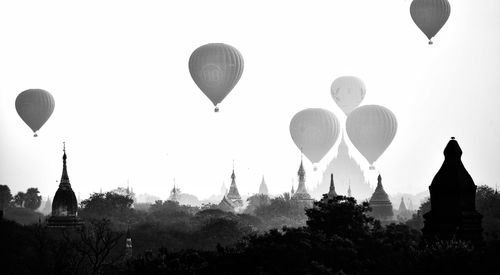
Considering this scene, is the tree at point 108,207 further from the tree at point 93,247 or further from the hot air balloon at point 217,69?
the tree at point 93,247

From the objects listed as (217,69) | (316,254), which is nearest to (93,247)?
(316,254)

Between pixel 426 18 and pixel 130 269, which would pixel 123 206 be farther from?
pixel 130 269

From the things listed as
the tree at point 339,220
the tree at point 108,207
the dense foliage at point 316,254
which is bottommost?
the dense foliage at point 316,254

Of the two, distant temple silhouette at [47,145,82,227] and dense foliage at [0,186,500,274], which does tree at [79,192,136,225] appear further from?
dense foliage at [0,186,500,274]

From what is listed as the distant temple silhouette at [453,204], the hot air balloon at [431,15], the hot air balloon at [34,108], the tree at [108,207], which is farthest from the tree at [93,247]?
the hot air balloon at [431,15]

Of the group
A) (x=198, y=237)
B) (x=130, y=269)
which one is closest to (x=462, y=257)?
(x=130, y=269)
